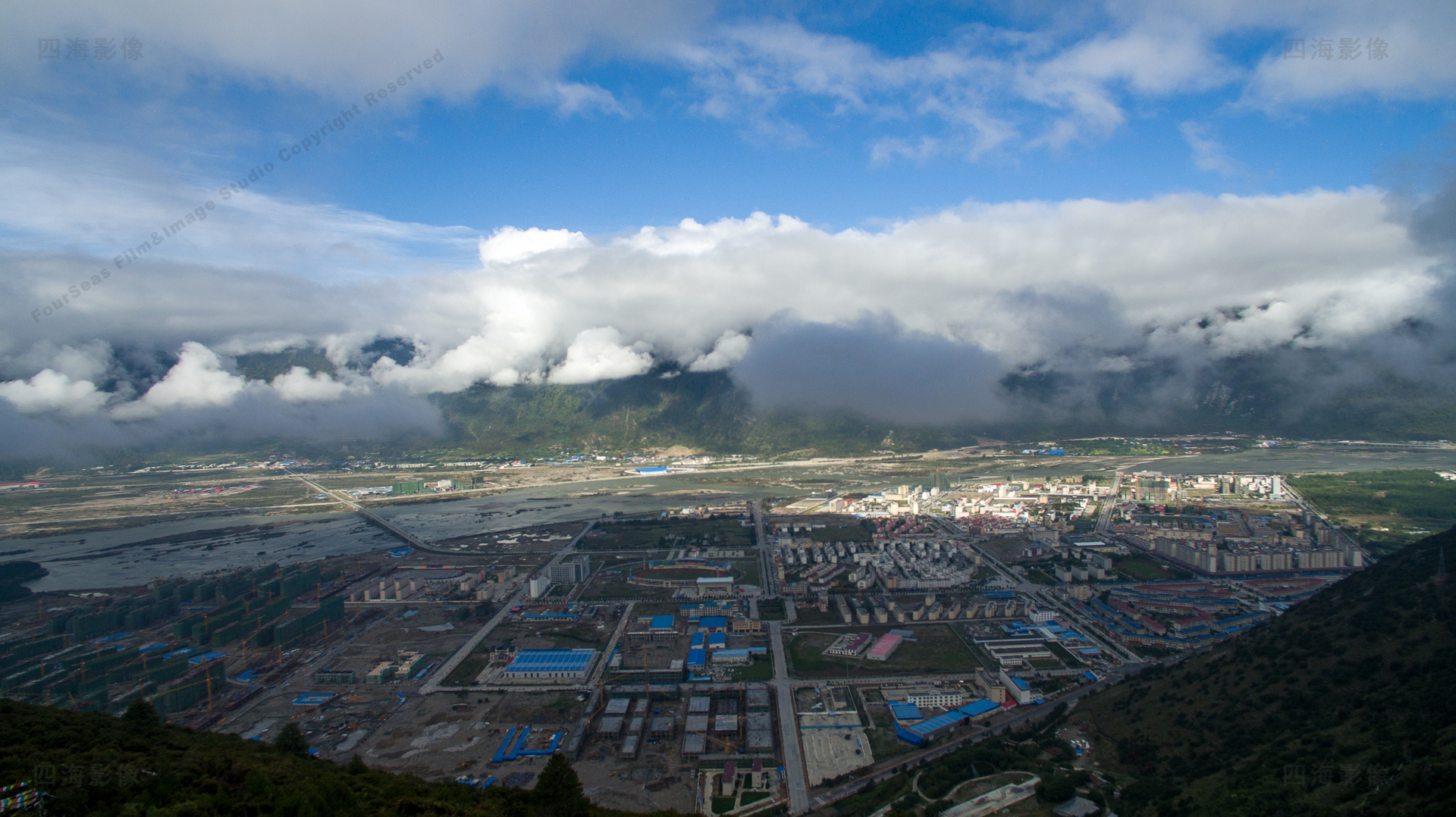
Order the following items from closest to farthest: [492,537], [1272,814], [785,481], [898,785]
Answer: [1272,814] < [898,785] < [492,537] < [785,481]

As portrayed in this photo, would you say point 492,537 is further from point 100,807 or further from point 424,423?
point 424,423

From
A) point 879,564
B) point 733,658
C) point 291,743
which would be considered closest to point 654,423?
point 879,564

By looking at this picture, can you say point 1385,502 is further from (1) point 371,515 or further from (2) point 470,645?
(1) point 371,515

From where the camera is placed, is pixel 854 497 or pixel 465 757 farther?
pixel 854 497

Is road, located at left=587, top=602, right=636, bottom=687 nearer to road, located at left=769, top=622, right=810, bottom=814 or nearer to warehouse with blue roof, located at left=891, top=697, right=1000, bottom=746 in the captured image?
road, located at left=769, top=622, right=810, bottom=814

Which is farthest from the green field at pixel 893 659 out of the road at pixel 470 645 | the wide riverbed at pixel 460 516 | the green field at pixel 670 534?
the wide riverbed at pixel 460 516

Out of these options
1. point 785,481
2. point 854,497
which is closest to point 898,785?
point 854,497

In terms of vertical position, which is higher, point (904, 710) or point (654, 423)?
point (654, 423)
